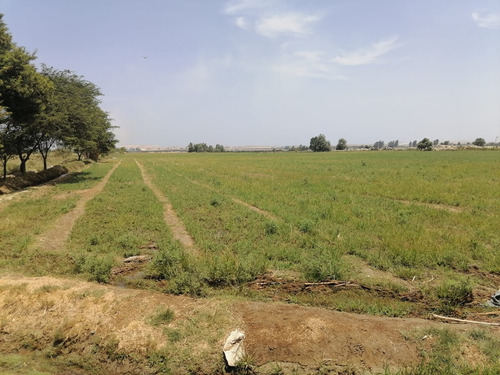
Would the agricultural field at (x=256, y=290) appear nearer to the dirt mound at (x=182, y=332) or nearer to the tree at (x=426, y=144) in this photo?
the dirt mound at (x=182, y=332)

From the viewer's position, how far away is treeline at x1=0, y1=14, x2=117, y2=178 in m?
18.9

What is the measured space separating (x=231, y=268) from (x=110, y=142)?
63.7 m

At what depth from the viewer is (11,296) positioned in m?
6.30

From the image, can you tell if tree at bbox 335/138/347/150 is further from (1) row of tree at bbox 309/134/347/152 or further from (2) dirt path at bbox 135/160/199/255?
(2) dirt path at bbox 135/160/199/255

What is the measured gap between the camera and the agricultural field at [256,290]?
4871mm

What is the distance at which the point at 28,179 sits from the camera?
26.4m

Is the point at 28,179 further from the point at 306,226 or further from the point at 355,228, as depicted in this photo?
the point at 355,228

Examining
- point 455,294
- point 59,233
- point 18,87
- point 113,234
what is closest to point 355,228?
point 455,294

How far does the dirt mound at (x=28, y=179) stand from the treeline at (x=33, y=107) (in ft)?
6.89

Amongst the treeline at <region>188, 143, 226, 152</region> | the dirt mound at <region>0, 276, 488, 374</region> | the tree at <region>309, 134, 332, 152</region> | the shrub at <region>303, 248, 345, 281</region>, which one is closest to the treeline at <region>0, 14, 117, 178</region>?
the dirt mound at <region>0, 276, 488, 374</region>

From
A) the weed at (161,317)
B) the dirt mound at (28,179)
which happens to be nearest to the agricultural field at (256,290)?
the weed at (161,317)

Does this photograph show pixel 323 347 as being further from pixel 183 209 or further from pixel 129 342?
pixel 183 209

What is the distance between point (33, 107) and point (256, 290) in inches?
896

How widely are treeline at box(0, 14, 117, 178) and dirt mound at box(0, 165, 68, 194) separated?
6.89ft
